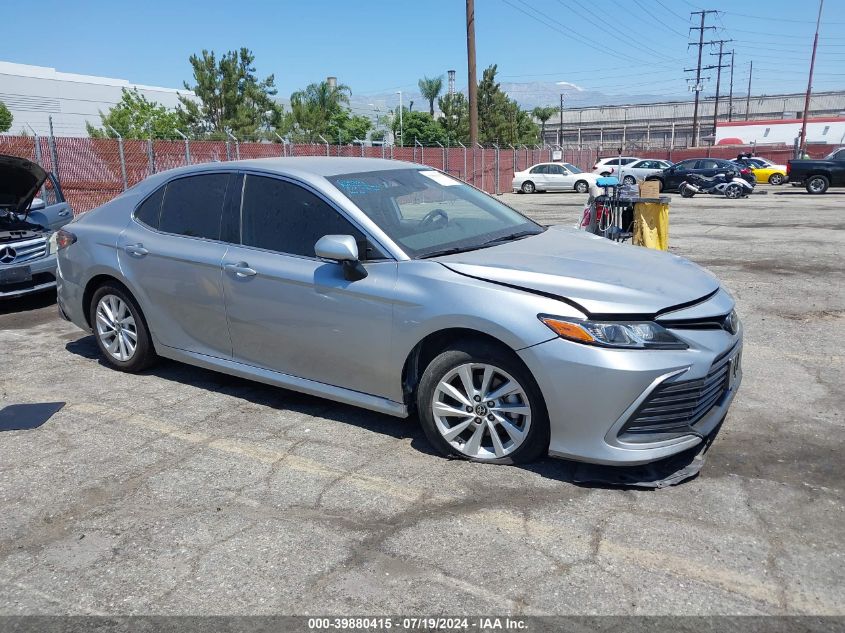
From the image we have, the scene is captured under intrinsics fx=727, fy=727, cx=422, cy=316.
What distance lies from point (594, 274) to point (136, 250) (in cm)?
336

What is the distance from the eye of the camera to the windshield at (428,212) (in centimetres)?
441

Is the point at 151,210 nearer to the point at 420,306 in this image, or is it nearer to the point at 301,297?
the point at 301,297

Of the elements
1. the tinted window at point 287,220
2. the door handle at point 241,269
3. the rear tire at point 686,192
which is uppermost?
the tinted window at point 287,220

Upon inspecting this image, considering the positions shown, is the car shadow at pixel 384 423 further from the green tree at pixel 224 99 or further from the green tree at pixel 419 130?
the green tree at pixel 419 130

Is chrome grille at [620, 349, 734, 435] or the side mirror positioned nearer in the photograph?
chrome grille at [620, 349, 734, 435]

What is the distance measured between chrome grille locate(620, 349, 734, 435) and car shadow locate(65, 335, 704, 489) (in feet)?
1.06

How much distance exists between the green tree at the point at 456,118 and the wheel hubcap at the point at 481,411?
53200 mm

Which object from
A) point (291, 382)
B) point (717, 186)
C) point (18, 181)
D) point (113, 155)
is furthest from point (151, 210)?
point (717, 186)

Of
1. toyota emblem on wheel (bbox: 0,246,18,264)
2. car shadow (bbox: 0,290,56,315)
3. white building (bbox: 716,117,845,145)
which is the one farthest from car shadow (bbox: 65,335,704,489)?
white building (bbox: 716,117,845,145)

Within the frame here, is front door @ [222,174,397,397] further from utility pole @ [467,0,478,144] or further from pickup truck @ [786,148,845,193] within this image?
pickup truck @ [786,148,845,193]

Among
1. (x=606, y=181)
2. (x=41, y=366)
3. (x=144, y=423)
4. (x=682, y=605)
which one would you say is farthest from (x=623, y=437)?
(x=606, y=181)

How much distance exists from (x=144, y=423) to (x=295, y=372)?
109 centimetres

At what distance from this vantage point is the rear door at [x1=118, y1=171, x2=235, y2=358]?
→ 4.93 m

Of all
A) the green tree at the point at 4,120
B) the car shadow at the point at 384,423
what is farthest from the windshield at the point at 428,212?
the green tree at the point at 4,120
